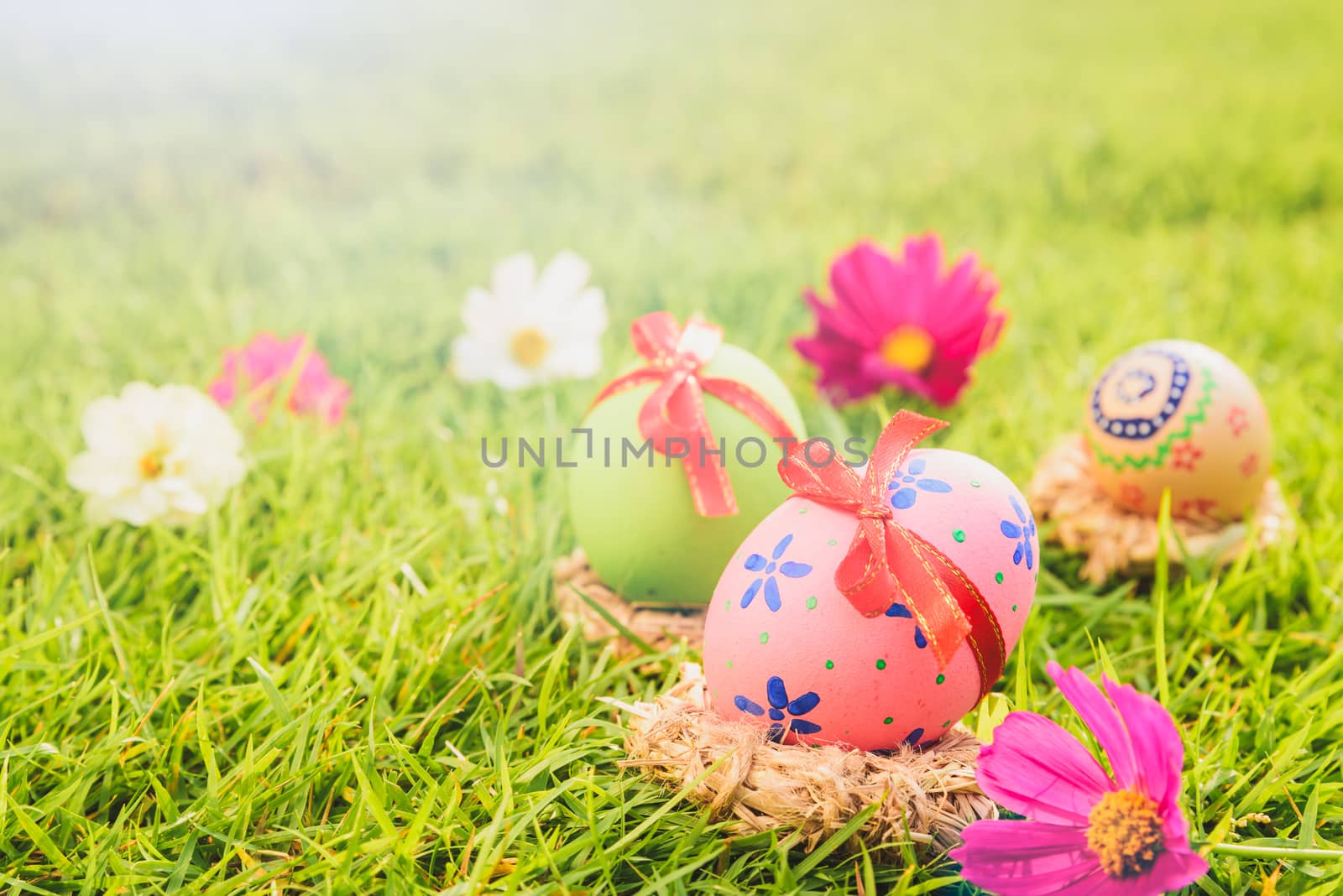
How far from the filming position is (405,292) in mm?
3215

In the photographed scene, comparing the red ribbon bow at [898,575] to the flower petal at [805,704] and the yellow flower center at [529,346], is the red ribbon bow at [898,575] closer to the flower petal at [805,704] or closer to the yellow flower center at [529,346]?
the flower petal at [805,704]

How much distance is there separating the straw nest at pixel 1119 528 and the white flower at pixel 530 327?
98 centimetres

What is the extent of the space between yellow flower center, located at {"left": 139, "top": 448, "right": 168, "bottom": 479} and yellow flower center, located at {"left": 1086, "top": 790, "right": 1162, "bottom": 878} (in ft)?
5.18

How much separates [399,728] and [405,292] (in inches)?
78.0

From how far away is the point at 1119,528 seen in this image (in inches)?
74.9

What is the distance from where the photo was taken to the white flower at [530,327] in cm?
231

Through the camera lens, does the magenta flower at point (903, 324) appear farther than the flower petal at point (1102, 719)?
Yes

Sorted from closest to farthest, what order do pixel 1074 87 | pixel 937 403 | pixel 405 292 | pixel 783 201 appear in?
pixel 937 403, pixel 405 292, pixel 783 201, pixel 1074 87

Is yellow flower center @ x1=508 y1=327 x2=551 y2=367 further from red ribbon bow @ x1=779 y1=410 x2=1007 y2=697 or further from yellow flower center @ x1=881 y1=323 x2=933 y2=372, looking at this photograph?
red ribbon bow @ x1=779 y1=410 x2=1007 y2=697

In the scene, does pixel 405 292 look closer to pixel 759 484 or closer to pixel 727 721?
pixel 759 484

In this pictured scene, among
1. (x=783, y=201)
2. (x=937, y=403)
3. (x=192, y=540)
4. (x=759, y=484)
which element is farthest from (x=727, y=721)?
(x=783, y=201)

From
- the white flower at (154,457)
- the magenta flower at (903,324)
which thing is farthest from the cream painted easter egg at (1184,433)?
the white flower at (154,457)

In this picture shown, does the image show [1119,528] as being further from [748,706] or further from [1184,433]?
[748,706]

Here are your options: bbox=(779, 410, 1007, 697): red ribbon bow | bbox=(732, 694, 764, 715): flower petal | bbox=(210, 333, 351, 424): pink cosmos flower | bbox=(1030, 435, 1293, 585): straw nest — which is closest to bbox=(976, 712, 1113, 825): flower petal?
bbox=(779, 410, 1007, 697): red ribbon bow
